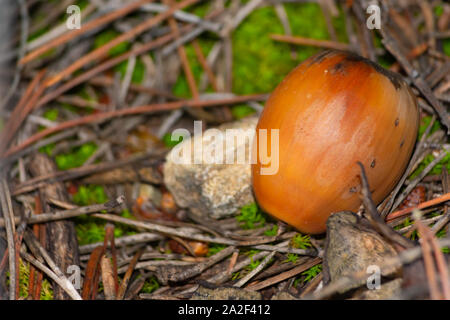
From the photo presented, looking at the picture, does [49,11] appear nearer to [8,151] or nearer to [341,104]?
[8,151]

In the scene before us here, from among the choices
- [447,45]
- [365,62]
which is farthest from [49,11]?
[447,45]

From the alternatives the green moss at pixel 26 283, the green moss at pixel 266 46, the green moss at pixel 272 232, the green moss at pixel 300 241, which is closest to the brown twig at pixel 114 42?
the green moss at pixel 266 46

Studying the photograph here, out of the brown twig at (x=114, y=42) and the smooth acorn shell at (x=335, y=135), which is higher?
the brown twig at (x=114, y=42)

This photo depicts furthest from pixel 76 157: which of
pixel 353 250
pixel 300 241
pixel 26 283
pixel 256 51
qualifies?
pixel 353 250

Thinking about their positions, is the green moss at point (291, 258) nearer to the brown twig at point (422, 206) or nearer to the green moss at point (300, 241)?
the green moss at point (300, 241)

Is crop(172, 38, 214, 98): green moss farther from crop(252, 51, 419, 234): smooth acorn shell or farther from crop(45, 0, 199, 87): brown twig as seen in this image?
crop(252, 51, 419, 234): smooth acorn shell

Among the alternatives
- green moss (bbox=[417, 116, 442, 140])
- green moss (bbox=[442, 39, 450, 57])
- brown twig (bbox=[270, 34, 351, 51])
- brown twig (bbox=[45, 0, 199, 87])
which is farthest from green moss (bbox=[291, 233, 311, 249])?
brown twig (bbox=[45, 0, 199, 87])
